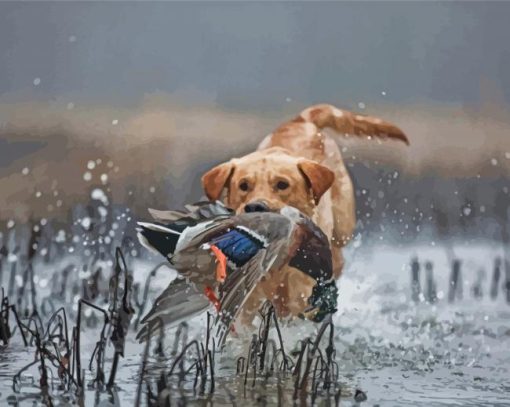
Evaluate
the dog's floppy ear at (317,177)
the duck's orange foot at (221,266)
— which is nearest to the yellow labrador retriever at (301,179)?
the dog's floppy ear at (317,177)

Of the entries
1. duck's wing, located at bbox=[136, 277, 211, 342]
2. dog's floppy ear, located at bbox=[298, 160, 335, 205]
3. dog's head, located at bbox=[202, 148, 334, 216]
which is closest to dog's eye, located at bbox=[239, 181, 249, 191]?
dog's head, located at bbox=[202, 148, 334, 216]

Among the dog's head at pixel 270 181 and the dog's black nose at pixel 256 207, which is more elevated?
the dog's head at pixel 270 181

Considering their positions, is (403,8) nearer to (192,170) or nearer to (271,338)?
(192,170)

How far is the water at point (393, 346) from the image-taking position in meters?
1.85

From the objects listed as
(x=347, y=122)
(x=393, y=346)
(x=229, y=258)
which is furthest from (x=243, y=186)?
(x=393, y=346)

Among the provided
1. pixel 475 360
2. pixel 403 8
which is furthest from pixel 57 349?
pixel 403 8

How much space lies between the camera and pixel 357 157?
1.99m

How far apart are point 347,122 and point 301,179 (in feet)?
0.61

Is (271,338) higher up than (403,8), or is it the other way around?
(403,8)

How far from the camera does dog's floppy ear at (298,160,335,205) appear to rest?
196 centimetres

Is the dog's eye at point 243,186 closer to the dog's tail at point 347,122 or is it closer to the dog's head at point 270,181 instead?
the dog's head at point 270,181

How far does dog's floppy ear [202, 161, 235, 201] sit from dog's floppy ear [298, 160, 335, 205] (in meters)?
0.18

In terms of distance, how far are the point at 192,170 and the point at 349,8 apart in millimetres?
576

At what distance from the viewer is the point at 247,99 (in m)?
2.00
